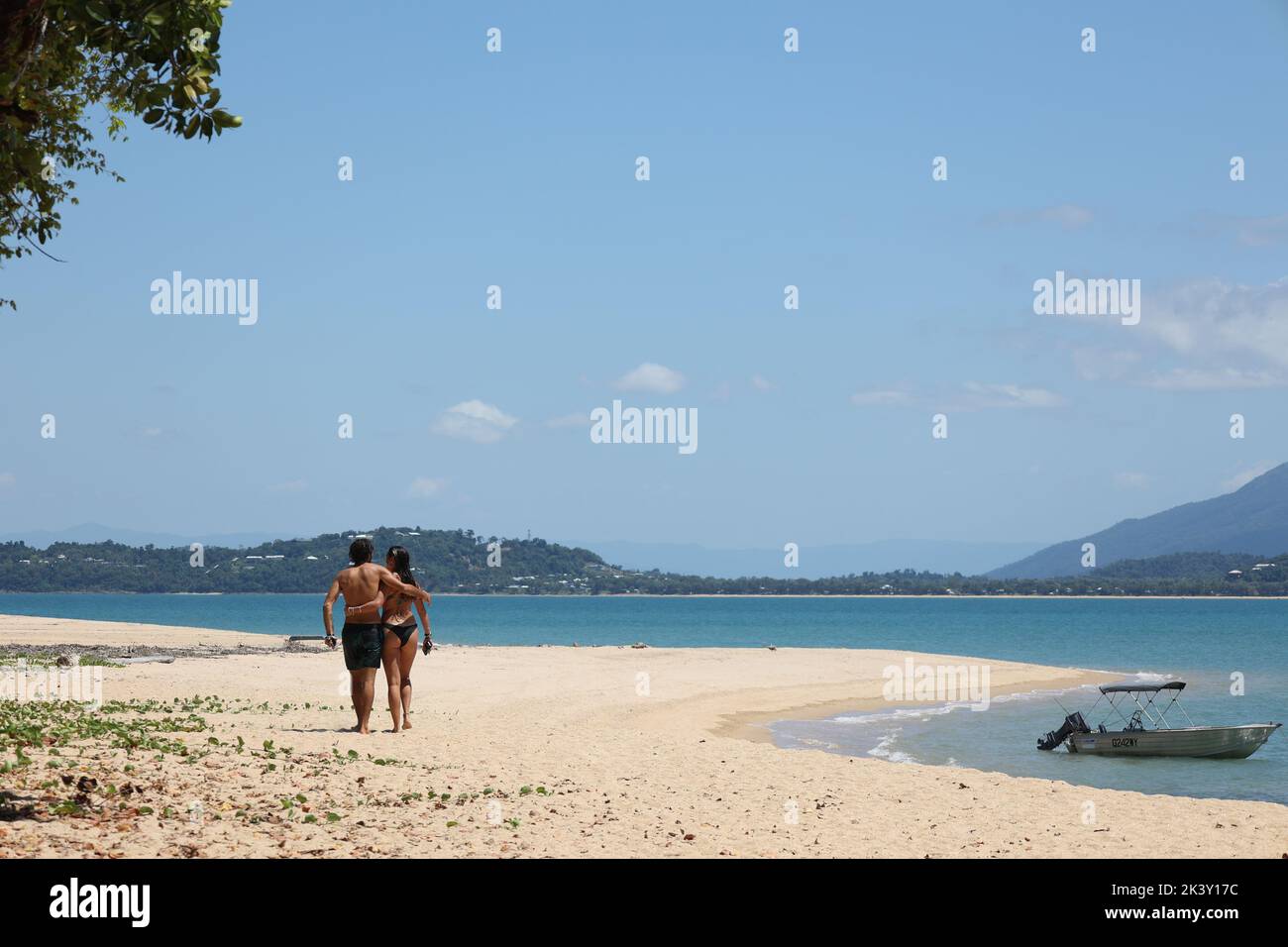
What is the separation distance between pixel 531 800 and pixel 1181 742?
57.4 feet

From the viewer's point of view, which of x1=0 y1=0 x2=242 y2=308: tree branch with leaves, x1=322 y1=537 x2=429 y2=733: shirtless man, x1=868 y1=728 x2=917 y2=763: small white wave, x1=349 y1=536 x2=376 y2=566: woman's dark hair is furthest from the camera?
x1=868 y1=728 x2=917 y2=763: small white wave

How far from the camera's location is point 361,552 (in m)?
15.1

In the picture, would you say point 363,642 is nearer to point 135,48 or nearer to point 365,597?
point 365,597

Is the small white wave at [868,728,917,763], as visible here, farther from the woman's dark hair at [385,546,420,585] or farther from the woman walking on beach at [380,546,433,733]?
the woman's dark hair at [385,546,420,585]

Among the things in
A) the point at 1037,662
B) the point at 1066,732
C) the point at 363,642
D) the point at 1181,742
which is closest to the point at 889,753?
the point at 1066,732

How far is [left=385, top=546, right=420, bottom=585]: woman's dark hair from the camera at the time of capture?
15438mm

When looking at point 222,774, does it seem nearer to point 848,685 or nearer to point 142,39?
point 142,39

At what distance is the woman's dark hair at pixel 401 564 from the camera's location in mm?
15438

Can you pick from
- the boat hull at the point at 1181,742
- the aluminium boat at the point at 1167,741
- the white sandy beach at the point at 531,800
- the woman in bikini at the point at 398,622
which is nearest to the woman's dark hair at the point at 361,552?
the woman in bikini at the point at 398,622

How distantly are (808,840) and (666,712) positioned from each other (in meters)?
17.1

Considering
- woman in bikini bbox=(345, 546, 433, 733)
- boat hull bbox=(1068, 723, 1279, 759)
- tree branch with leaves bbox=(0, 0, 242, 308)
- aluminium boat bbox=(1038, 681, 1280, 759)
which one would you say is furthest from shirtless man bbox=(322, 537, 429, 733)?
boat hull bbox=(1068, 723, 1279, 759)

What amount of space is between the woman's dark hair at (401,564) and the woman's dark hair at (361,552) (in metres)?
0.28

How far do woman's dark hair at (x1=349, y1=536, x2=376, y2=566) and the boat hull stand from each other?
→ 1637 centimetres

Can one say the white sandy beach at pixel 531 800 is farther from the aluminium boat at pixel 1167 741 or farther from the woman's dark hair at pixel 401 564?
the aluminium boat at pixel 1167 741
